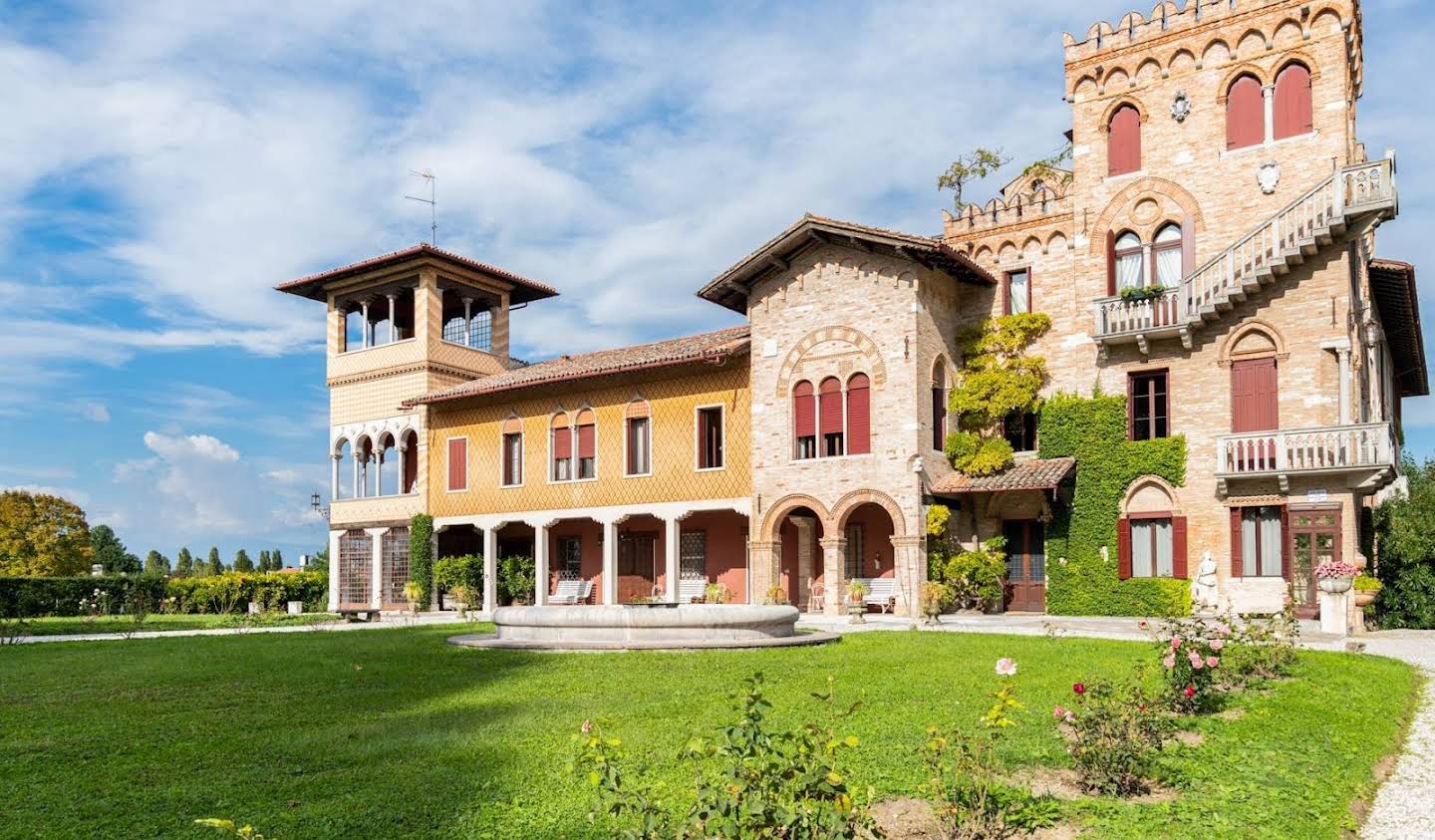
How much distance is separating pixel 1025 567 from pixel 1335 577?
7569mm

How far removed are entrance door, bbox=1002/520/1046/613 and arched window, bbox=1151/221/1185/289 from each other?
603 centimetres

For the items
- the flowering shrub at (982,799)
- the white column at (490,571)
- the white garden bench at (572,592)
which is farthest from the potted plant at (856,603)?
the flowering shrub at (982,799)

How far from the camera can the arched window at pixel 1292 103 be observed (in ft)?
72.9

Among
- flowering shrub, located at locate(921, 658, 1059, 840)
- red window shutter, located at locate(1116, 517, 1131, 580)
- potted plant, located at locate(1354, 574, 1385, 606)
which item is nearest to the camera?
flowering shrub, located at locate(921, 658, 1059, 840)

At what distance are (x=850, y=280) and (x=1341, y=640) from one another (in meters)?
12.5

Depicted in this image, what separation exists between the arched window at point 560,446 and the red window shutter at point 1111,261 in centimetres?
1483

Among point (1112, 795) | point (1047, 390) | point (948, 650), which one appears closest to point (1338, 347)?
point (1047, 390)

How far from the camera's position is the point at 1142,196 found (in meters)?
24.1

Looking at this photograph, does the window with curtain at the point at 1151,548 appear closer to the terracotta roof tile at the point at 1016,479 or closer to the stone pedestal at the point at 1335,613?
the terracotta roof tile at the point at 1016,479

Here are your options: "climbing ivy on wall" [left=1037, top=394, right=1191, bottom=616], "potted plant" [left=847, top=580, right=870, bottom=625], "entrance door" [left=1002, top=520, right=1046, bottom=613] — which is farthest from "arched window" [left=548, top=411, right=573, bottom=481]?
"climbing ivy on wall" [left=1037, top=394, right=1191, bottom=616]

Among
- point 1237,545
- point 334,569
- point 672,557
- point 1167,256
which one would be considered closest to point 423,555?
point 334,569

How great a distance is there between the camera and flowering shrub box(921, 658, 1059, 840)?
5.74 metres

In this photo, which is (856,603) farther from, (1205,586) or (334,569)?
(334,569)

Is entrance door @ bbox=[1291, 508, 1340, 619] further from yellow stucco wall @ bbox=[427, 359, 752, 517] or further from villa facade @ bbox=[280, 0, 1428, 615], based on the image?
yellow stucco wall @ bbox=[427, 359, 752, 517]
